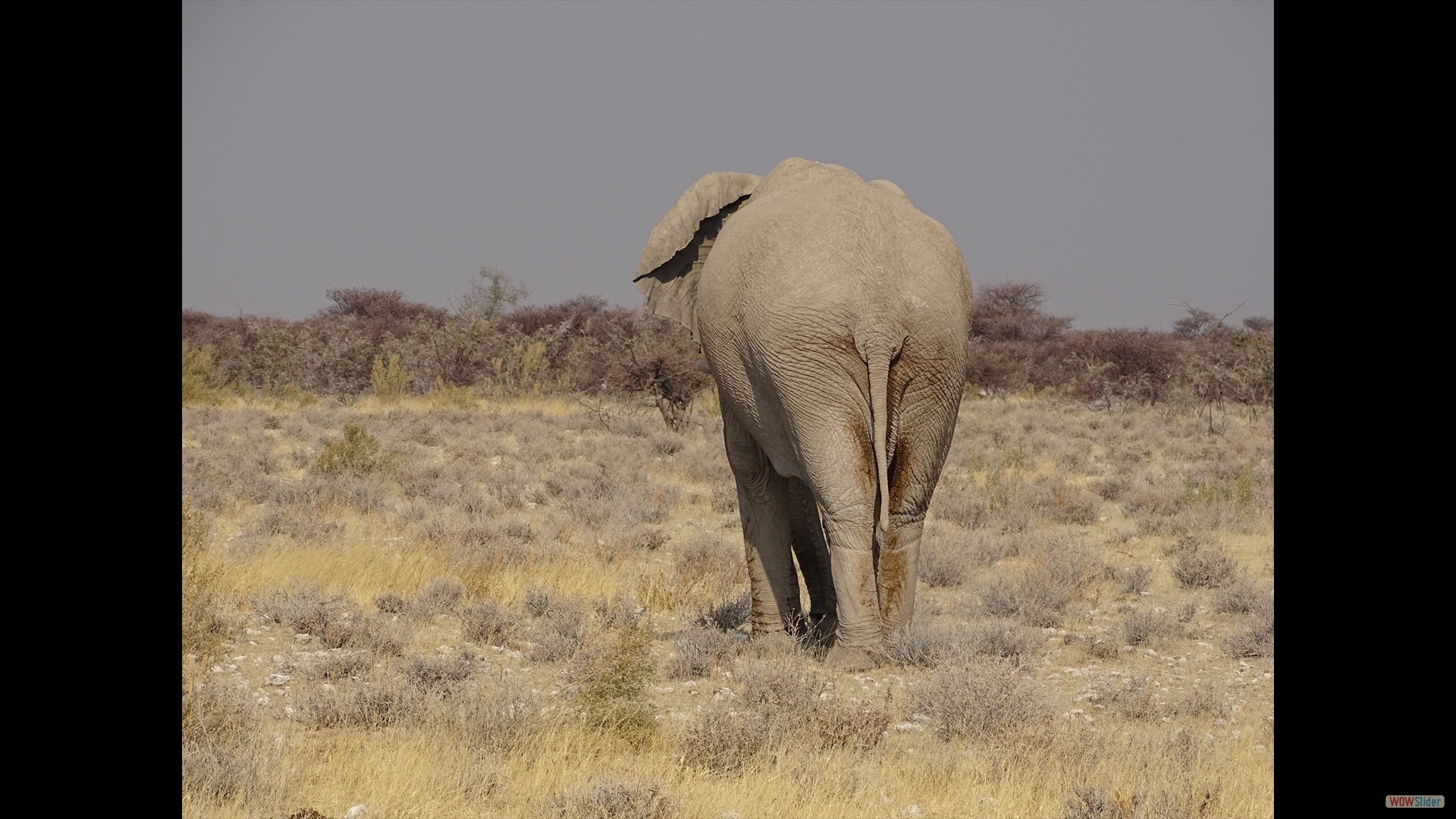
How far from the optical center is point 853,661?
233 inches

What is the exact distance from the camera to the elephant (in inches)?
219

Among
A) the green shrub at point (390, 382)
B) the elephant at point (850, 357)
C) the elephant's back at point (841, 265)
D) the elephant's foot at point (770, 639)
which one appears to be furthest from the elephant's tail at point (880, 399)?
the green shrub at point (390, 382)

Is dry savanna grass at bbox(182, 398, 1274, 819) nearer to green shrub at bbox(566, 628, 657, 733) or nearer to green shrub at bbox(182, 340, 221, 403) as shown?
green shrub at bbox(566, 628, 657, 733)

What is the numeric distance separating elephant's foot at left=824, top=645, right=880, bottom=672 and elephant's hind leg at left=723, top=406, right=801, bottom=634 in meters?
0.80

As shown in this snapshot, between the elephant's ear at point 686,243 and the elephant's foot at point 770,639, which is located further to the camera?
the elephant's ear at point 686,243

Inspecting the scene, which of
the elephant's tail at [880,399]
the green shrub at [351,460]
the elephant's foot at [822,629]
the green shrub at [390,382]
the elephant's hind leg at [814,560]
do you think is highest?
the green shrub at [390,382]

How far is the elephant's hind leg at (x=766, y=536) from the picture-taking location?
6746 mm

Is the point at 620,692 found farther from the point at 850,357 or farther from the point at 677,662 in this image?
the point at 850,357

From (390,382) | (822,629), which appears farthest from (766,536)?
(390,382)

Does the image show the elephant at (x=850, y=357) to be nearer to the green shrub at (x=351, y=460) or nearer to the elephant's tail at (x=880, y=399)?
the elephant's tail at (x=880, y=399)

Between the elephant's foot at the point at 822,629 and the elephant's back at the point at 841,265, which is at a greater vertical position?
the elephant's back at the point at 841,265

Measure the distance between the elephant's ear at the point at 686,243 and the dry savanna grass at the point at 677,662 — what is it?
2.03 meters
